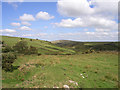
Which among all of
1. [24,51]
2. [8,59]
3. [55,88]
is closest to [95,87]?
[55,88]

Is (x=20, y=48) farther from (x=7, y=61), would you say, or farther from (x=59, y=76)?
(x=59, y=76)

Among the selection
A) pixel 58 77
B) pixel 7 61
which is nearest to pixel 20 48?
pixel 7 61

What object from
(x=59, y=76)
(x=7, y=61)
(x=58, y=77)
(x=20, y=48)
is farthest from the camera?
(x=20, y=48)

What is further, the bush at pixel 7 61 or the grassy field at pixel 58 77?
the bush at pixel 7 61

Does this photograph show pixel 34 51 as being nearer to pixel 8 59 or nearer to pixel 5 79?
pixel 8 59

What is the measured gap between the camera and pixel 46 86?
24.2ft

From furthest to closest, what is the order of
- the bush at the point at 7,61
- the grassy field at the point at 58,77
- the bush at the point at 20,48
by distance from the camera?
1. the bush at the point at 20,48
2. the bush at the point at 7,61
3. the grassy field at the point at 58,77

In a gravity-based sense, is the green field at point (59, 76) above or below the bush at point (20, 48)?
below

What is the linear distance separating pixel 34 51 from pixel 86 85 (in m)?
30.8

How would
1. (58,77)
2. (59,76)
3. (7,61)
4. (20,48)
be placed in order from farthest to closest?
1. (20,48)
2. (7,61)
3. (59,76)
4. (58,77)

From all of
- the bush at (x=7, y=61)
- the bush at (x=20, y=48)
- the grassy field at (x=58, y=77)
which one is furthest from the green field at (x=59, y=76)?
the bush at (x=20, y=48)

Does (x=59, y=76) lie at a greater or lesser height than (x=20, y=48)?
lesser

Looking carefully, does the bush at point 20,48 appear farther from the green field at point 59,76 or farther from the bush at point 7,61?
the bush at point 7,61

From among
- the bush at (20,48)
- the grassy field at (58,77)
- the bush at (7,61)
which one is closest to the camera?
the grassy field at (58,77)
